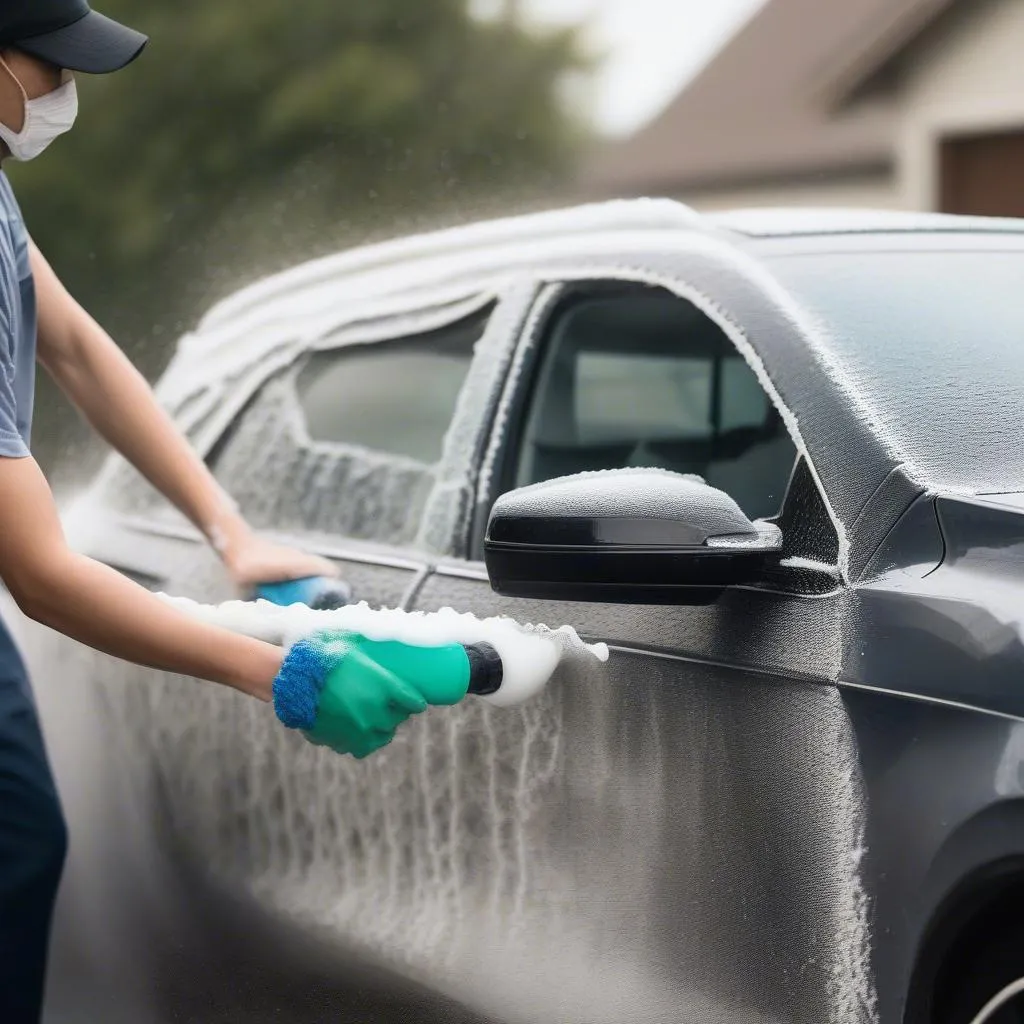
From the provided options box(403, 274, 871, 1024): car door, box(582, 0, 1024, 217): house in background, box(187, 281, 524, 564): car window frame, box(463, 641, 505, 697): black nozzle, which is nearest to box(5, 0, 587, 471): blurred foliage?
box(582, 0, 1024, 217): house in background

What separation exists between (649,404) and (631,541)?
1544 millimetres

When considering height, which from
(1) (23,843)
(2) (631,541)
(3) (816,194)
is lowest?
(1) (23,843)

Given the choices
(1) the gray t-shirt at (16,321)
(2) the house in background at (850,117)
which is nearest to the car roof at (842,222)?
(1) the gray t-shirt at (16,321)

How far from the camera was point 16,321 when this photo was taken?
2.54m

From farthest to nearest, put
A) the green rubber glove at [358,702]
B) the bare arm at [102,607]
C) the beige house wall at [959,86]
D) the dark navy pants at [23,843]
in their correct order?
the beige house wall at [959,86] < the dark navy pants at [23,843] < the bare arm at [102,607] < the green rubber glove at [358,702]

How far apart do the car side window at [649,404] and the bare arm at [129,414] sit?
1.55ft

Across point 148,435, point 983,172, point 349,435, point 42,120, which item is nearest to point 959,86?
point 983,172

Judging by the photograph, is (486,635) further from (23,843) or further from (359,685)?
(23,843)

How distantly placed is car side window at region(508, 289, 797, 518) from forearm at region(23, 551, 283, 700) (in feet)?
2.63

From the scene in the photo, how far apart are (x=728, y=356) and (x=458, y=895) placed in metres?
1.29

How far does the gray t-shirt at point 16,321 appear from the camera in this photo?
2.39 m

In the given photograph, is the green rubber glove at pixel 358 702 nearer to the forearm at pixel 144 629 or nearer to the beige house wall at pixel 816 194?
the forearm at pixel 144 629

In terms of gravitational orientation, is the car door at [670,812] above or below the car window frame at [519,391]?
below

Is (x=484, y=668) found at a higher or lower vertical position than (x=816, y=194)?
lower
